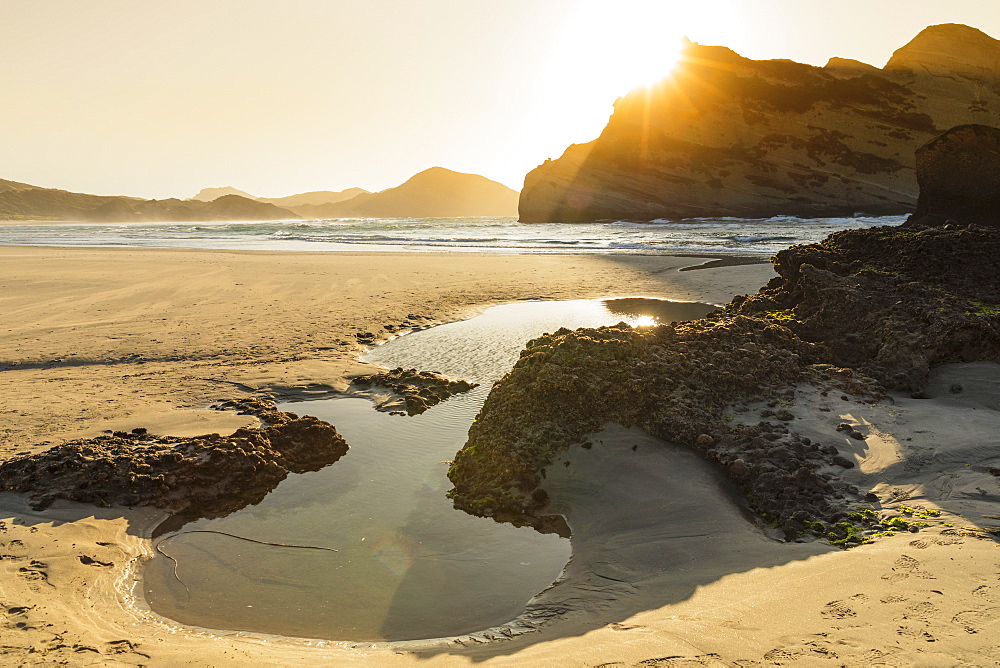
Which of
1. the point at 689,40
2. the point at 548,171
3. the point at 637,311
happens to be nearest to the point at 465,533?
the point at 637,311

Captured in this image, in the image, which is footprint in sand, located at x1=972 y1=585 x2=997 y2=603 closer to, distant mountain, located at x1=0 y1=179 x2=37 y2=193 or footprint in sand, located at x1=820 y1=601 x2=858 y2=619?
footprint in sand, located at x1=820 y1=601 x2=858 y2=619

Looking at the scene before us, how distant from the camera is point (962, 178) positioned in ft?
33.6

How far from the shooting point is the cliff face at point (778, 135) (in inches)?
2266

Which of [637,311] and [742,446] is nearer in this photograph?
[742,446]

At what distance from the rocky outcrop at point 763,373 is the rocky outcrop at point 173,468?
173 centimetres

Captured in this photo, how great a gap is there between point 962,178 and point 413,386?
10.5 meters

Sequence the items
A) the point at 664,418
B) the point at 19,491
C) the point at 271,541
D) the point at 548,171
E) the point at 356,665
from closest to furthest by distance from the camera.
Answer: the point at 356,665 → the point at 271,541 → the point at 19,491 → the point at 664,418 → the point at 548,171

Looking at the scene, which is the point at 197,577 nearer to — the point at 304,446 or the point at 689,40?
the point at 304,446

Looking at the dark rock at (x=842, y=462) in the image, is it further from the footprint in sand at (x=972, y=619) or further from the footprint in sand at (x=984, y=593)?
the footprint in sand at (x=972, y=619)

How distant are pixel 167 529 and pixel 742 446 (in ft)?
15.0

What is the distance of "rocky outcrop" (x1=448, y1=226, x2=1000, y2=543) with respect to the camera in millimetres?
4297

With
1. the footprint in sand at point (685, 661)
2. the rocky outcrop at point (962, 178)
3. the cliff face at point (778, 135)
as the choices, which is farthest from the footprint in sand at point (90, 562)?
the cliff face at point (778, 135)

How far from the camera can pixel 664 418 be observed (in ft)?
15.9

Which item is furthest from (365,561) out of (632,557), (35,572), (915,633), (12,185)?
(12,185)
